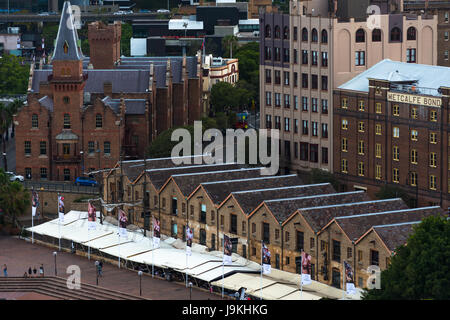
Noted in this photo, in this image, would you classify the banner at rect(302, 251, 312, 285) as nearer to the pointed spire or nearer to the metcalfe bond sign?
the metcalfe bond sign

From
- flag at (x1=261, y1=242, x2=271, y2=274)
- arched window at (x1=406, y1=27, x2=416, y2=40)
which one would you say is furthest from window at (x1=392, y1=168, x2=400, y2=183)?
flag at (x1=261, y1=242, x2=271, y2=274)

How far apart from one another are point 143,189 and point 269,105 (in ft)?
102

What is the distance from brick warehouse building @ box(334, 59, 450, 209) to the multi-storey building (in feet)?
14.1

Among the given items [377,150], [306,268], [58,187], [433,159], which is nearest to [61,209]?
[58,187]

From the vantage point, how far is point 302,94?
17788cm

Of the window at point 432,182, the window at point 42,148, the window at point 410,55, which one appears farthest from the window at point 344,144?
the window at point 42,148

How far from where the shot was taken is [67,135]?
184 meters

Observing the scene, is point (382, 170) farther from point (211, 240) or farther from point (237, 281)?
point (237, 281)

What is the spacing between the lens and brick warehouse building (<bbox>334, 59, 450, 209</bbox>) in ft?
500

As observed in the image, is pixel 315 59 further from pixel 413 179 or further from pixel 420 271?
pixel 420 271

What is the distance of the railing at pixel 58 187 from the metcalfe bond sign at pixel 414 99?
4010 cm

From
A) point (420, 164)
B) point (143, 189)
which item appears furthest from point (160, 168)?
point (420, 164)

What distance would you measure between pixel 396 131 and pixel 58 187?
45.6 metres

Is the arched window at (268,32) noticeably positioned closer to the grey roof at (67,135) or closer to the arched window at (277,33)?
the arched window at (277,33)
